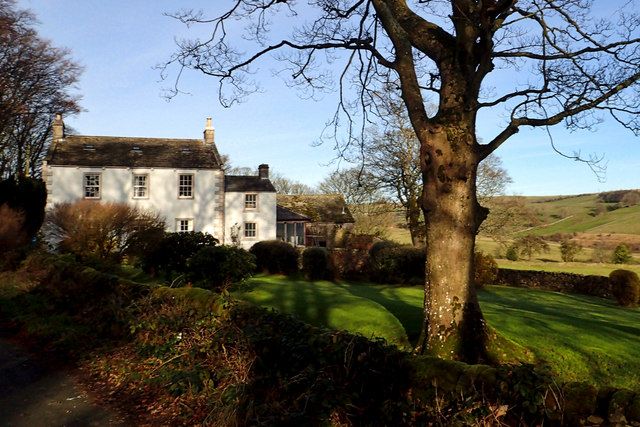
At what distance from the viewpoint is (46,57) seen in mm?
31828

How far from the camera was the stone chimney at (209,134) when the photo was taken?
1594 inches

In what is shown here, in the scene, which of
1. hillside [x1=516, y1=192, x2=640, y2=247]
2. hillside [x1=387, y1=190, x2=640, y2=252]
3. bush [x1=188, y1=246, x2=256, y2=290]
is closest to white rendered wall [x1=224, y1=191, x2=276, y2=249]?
hillside [x1=387, y1=190, x2=640, y2=252]

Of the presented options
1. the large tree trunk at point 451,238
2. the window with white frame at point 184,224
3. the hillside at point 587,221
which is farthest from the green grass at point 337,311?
the window with white frame at point 184,224

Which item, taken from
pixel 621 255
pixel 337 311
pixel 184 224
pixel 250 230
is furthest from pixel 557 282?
pixel 184 224

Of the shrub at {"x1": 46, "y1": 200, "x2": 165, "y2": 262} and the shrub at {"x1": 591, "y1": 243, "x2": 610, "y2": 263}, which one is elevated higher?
the shrub at {"x1": 46, "y1": 200, "x2": 165, "y2": 262}

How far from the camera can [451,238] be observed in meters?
7.08

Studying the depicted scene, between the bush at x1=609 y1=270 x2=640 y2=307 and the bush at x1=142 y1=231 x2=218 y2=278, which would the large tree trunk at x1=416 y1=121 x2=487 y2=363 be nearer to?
the bush at x1=142 y1=231 x2=218 y2=278

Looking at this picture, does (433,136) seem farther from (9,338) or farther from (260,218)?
(260,218)

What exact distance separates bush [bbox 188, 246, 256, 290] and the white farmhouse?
23083 mm

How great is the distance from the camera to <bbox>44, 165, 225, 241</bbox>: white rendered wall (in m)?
35.5

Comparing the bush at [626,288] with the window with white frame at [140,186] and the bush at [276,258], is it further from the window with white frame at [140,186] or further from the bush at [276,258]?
the window with white frame at [140,186]

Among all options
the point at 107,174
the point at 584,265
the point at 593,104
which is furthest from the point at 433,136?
the point at 107,174

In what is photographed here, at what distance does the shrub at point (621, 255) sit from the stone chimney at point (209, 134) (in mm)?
30565

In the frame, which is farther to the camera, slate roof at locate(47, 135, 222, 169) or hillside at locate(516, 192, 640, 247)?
hillside at locate(516, 192, 640, 247)
